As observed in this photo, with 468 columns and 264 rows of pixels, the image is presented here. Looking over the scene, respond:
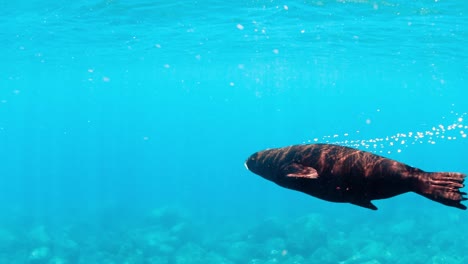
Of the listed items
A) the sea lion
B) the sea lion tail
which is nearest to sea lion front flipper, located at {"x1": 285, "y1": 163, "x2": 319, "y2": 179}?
the sea lion

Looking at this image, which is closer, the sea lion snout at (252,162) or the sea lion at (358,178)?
the sea lion at (358,178)

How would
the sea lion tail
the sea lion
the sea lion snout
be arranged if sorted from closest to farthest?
1. the sea lion tail
2. the sea lion
3. the sea lion snout

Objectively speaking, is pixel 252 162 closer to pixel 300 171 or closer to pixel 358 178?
pixel 300 171

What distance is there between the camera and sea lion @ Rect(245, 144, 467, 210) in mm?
3111

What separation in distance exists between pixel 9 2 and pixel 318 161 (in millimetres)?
17717

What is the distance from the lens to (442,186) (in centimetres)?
308

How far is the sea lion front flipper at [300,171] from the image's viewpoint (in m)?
3.16

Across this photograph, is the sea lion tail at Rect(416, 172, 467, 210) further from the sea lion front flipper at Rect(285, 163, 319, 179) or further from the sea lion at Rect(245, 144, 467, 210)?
the sea lion front flipper at Rect(285, 163, 319, 179)

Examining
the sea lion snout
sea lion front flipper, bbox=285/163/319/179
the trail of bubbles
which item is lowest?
the trail of bubbles

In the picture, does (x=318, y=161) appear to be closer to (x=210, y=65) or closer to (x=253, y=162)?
(x=253, y=162)

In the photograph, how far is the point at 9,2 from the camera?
16.9 metres

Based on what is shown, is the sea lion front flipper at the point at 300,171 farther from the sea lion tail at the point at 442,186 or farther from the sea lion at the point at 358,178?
the sea lion tail at the point at 442,186

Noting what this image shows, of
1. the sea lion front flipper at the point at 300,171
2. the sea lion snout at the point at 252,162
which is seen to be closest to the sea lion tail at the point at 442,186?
the sea lion front flipper at the point at 300,171

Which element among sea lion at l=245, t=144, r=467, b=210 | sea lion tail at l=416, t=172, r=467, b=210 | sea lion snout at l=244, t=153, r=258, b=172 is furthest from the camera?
sea lion snout at l=244, t=153, r=258, b=172
